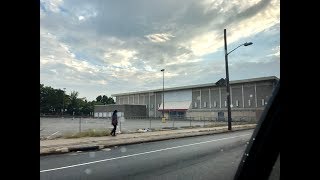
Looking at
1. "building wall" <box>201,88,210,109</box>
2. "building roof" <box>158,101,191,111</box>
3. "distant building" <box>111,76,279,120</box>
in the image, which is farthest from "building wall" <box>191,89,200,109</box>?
"building roof" <box>158,101,191,111</box>

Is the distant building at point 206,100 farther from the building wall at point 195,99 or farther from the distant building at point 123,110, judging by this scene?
the distant building at point 123,110

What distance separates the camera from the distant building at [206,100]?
7331 cm

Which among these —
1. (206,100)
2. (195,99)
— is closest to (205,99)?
(206,100)

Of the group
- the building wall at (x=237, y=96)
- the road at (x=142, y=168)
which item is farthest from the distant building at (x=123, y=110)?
the road at (x=142, y=168)

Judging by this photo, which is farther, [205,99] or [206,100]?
[205,99]

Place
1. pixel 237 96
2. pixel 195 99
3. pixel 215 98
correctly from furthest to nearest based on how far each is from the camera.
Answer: pixel 195 99 < pixel 215 98 < pixel 237 96

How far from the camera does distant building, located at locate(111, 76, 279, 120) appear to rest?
7331 centimetres

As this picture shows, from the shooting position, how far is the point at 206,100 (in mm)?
86688

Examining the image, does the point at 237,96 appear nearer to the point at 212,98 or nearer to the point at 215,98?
the point at 215,98

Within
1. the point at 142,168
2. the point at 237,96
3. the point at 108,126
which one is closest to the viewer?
the point at 142,168
